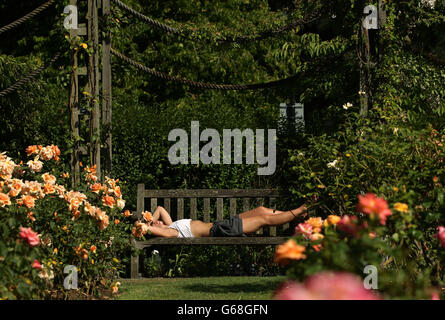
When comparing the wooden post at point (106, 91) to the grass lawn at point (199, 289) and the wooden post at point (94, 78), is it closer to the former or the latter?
the wooden post at point (94, 78)

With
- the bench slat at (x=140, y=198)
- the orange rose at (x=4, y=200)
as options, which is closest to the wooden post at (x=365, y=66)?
the bench slat at (x=140, y=198)

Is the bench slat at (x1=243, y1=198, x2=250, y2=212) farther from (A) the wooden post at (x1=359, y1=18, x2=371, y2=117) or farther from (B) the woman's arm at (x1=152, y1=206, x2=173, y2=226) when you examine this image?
(A) the wooden post at (x1=359, y1=18, x2=371, y2=117)

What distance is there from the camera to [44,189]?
482cm

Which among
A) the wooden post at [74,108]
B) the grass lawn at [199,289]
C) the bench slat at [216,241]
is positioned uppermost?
the wooden post at [74,108]

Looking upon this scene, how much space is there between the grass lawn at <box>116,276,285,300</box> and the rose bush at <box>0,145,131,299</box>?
29 cm

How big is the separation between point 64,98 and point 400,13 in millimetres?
5151

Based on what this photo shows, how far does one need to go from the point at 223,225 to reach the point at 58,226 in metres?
2.66

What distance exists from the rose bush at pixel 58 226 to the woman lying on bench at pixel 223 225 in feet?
4.41

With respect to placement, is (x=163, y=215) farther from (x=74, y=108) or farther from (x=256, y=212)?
(x=74, y=108)

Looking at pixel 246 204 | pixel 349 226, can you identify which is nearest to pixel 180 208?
pixel 246 204

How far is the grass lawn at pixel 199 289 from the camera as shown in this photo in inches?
212

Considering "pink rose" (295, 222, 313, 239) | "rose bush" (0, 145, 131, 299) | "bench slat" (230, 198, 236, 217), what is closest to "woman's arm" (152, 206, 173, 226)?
"bench slat" (230, 198, 236, 217)

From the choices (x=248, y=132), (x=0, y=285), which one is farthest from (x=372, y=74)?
(x=0, y=285)

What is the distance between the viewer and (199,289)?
5902 mm
